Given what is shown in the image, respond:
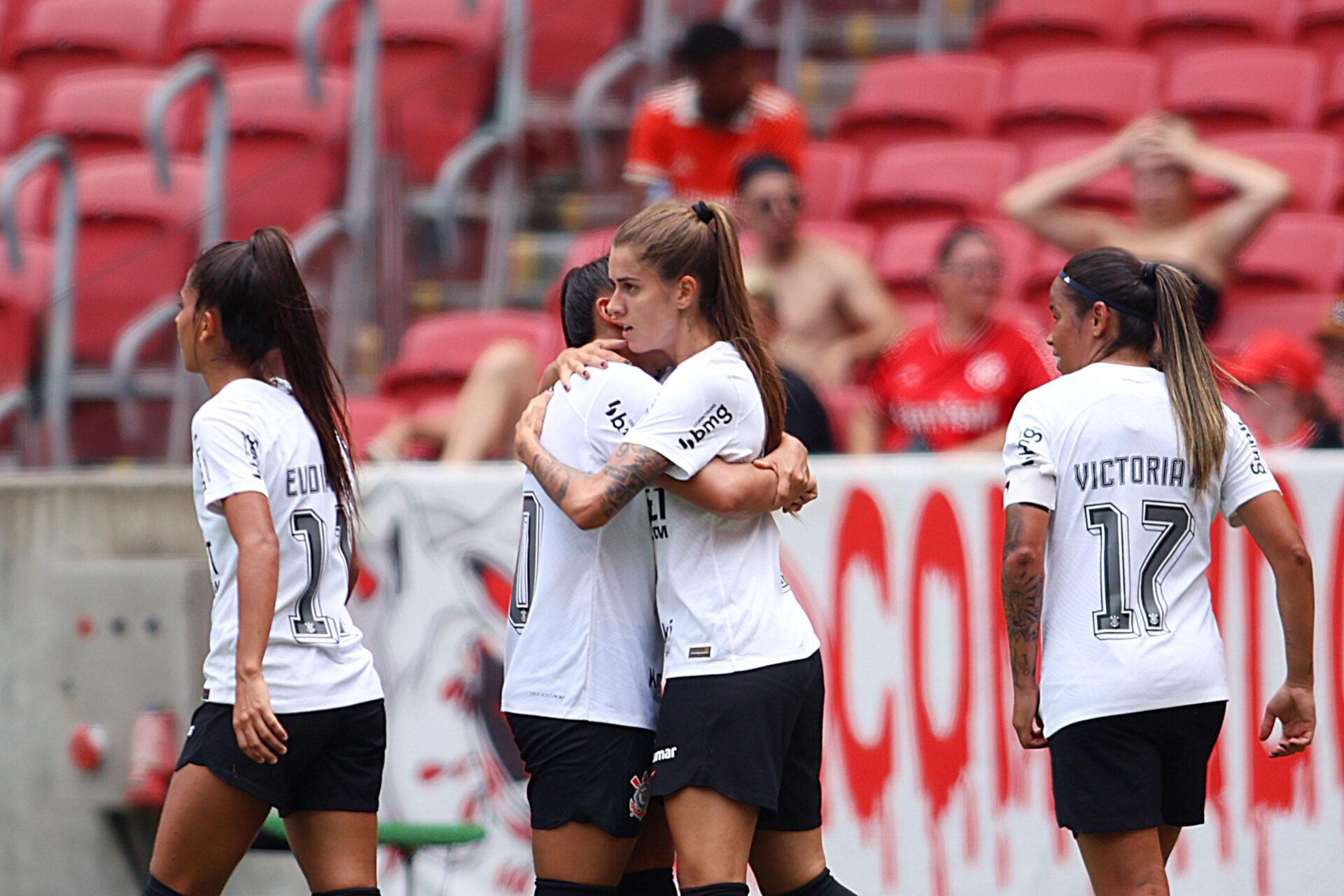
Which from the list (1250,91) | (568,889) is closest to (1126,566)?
(568,889)

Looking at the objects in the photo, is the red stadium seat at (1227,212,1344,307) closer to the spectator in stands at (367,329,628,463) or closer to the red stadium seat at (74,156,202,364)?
the spectator in stands at (367,329,628,463)

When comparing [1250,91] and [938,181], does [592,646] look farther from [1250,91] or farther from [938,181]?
[1250,91]

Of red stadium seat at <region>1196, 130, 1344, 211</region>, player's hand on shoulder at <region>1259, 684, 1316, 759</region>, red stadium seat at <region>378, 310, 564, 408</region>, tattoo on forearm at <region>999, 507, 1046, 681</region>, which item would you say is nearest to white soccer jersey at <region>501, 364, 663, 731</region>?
tattoo on forearm at <region>999, 507, 1046, 681</region>

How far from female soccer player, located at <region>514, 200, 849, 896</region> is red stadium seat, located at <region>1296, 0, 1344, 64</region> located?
573 centimetres

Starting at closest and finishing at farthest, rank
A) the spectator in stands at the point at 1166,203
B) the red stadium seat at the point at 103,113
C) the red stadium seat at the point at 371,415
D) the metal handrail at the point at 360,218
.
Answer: the spectator in stands at the point at 1166,203 → the red stadium seat at the point at 371,415 → the metal handrail at the point at 360,218 → the red stadium seat at the point at 103,113

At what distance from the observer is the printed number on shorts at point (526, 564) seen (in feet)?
12.1

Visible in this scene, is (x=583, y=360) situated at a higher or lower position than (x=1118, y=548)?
higher

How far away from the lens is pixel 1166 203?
671cm

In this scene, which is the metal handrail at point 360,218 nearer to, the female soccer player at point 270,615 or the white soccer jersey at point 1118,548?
the female soccer player at point 270,615

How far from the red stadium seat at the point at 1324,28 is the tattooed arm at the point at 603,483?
601 cm

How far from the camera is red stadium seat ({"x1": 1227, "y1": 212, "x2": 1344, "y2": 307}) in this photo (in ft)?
23.5

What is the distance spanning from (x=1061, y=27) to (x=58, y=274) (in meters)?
4.90

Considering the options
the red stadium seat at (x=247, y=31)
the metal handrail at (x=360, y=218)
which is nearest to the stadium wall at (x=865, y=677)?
the metal handrail at (x=360, y=218)

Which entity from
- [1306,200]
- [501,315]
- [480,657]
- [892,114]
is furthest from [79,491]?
[1306,200]
